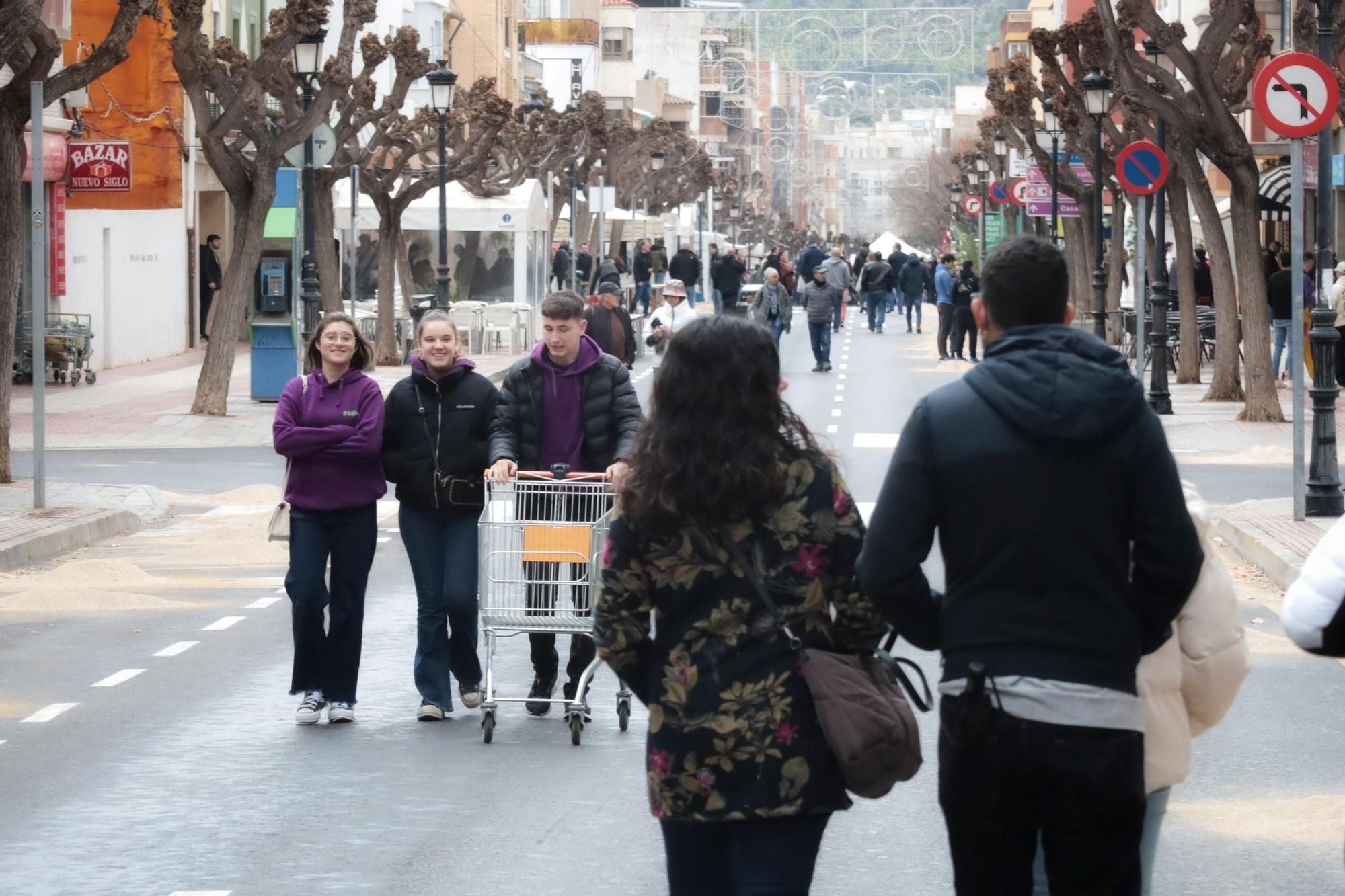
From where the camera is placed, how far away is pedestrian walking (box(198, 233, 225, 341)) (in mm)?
44406

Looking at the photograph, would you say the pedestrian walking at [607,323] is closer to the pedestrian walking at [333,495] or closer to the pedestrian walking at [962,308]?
the pedestrian walking at [962,308]

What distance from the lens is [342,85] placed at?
28141 mm

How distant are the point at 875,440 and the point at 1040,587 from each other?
20.0m

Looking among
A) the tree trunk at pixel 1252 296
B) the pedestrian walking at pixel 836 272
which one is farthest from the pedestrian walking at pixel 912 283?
the tree trunk at pixel 1252 296

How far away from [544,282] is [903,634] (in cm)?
4396

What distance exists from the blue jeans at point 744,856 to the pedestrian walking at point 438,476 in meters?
4.90

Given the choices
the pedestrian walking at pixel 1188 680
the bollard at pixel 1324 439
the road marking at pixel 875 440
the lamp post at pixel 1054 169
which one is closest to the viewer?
the pedestrian walking at pixel 1188 680

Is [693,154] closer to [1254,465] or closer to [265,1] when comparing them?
[265,1]

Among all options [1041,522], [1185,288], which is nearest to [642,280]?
[1185,288]

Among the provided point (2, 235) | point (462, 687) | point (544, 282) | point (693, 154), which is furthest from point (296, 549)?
point (693, 154)

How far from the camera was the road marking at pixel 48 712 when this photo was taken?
9633mm

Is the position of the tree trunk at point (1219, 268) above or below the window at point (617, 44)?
below

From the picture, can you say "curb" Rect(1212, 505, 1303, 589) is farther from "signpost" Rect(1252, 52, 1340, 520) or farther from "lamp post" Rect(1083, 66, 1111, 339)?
"lamp post" Rect(1083, 66, 1111, 339)

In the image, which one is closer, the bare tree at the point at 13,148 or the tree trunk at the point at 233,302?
the bare tree at the point at 13,148
